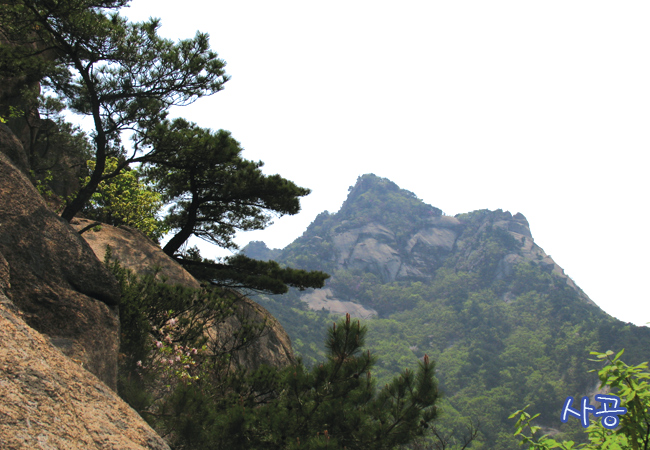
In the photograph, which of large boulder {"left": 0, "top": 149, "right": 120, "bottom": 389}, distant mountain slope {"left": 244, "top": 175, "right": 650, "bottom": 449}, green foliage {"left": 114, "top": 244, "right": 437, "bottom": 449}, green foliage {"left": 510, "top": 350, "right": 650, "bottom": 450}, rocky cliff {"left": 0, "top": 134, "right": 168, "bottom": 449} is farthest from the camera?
distant mountain slope {"left": 244, "top": 175, "right": 650, "bottom": 449}

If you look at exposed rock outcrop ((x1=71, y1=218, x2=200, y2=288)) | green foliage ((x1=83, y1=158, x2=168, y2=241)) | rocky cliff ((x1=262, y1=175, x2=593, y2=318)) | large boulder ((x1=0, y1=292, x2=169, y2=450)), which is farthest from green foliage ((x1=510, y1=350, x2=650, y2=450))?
rocky cliff ((x1=262, y1=175, x2=593, y2=318))

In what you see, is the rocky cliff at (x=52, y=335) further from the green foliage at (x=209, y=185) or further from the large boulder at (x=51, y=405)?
the green foliage at (x=209, y=185)

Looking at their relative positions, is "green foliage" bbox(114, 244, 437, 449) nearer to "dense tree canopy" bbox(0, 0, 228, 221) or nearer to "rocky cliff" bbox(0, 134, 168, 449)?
"rocky cliff" bbox(0, 134, 168, 449)

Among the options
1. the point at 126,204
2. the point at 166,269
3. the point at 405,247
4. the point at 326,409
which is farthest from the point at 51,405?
the point at 405,247

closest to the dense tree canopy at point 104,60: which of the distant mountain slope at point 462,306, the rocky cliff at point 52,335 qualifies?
the rocky cliff at point 52,335

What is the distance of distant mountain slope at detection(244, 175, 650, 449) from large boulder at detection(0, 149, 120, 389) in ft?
264

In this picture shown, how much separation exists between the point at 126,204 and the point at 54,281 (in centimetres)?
1157

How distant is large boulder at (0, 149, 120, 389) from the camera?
345 centimetres

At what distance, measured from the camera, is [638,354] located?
74.1 metres

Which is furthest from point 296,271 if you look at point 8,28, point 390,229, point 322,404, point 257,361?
point 390,229

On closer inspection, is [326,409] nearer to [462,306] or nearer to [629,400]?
[629,400]

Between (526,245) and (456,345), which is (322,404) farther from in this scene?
(526,245)

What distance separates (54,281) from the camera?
3748mm

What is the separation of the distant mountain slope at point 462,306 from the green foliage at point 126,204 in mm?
75926
